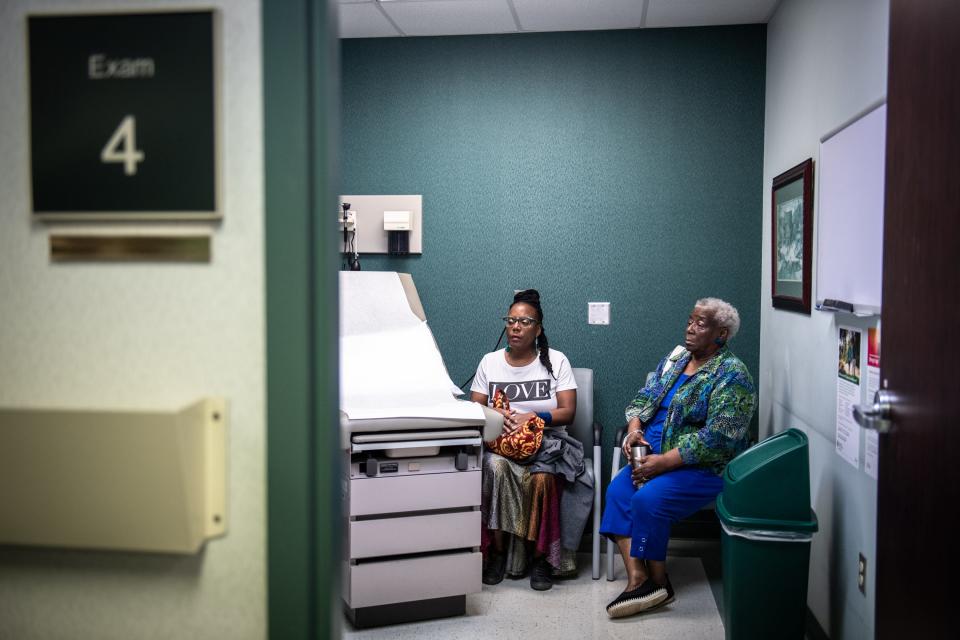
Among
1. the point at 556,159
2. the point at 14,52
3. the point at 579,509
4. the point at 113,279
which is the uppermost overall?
the point at 556,159

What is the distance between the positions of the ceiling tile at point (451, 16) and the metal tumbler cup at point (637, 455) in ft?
6.46

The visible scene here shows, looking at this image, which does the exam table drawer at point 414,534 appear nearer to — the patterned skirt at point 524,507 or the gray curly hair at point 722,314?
the patterned skirt at point 524,507

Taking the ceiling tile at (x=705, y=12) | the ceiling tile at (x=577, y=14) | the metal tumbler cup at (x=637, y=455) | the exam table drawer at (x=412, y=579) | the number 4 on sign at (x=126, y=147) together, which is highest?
the ceiling tile at (x=577, y=14)

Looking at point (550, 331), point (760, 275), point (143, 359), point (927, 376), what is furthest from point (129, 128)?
point (760, 275)

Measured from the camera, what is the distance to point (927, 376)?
4.08ft

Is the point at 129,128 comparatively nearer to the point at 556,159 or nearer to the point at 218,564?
the point at 218,564

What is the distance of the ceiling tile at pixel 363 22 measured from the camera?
338 centimetres

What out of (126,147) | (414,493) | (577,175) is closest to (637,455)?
(414,493)

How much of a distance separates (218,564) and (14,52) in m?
0.71

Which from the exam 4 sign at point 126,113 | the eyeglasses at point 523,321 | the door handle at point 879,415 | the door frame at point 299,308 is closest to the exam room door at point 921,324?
the door handle at point 879,415

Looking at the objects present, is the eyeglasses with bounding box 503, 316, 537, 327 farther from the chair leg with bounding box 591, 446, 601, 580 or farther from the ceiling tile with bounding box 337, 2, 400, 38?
the ceiling tile with bounding box 337, 2, 400, 38

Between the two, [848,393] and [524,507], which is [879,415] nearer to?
[848,393]

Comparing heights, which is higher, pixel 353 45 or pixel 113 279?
pixel 353 45

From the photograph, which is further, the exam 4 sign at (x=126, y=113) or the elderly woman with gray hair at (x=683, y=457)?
the elderly woman with gray hair at (x=683, y=457)
